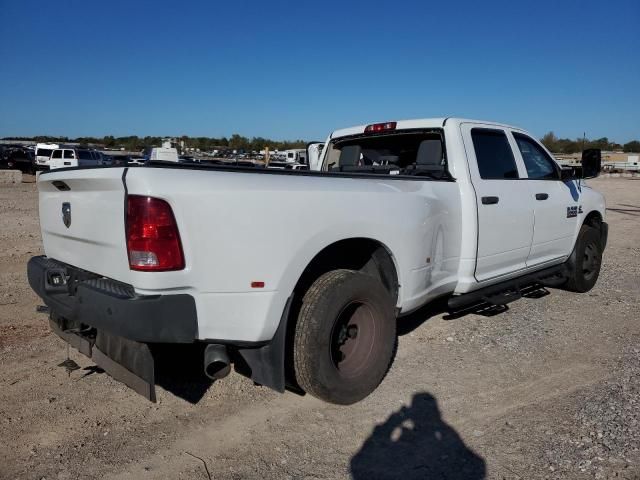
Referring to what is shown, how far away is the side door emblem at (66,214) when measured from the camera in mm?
3238

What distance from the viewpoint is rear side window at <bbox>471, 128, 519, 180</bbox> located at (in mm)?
4676

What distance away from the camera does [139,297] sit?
2.58m

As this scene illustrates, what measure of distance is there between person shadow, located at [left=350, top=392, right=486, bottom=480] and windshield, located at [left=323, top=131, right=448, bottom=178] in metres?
2.07

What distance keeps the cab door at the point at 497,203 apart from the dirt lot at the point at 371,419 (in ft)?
2.53

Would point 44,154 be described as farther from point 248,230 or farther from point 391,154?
point 248,230

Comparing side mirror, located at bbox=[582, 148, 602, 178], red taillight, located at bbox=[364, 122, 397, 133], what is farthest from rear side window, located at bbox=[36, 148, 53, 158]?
side mirror, located at bbox=[582, 148, 602, 178]

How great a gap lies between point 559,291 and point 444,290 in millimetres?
3108

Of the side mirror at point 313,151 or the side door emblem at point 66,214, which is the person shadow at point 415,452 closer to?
the side door emblem at point 66,214

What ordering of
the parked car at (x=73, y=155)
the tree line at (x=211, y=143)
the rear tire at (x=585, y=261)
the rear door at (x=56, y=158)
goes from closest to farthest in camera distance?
the rear tire at (x=585, y=261)
the tree line at (x=211, y=143)
the rear door at (x=56, y=158)
the parked car at (x=73, y=155)

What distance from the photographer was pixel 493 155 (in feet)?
15.9

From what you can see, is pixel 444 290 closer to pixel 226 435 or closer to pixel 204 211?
pixel 226 435

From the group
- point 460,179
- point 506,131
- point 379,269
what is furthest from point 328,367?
point 506,131

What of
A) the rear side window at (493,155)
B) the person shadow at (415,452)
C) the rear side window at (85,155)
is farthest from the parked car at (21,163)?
the person shadow at (415,452)

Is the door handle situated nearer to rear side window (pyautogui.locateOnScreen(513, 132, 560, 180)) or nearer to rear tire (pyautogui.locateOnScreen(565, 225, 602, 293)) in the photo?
rear side window (pyautogui.locateOnScreen(513, 132, 560, 180))
